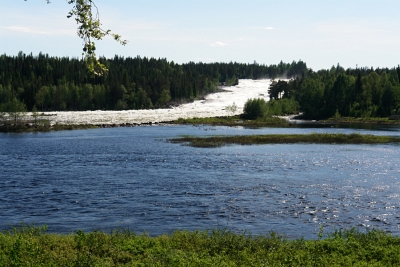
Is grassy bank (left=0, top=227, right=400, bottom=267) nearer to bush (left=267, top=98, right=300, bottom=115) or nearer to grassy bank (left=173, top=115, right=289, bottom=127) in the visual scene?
grassy bank (left=173, top=115, right=289, bottom=127)

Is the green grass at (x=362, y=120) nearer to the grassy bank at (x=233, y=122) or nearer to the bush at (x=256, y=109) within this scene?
the grassy bank at (x=233, y=122)

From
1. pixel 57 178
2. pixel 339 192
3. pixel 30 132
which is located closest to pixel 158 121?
pixel 30 132

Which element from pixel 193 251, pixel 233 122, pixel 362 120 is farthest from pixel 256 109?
pixel 193 251

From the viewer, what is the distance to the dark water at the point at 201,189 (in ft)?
102

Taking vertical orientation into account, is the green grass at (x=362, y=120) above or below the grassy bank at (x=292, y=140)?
above

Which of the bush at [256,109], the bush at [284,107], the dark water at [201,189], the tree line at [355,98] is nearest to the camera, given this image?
the dark water at [201,189]

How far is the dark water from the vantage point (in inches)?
1225

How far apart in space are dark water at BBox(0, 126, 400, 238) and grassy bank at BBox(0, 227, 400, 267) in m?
5.65

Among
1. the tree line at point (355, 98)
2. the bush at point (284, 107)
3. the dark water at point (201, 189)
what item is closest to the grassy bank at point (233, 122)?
the bush at point (284, 107)

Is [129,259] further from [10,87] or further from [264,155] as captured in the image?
[10,87]

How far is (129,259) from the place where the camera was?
1947 centimetres

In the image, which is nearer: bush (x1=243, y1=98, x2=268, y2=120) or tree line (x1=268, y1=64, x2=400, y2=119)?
bush (x1=243, y1=98, x2=268, y2=120)

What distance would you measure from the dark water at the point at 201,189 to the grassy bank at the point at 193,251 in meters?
5.65

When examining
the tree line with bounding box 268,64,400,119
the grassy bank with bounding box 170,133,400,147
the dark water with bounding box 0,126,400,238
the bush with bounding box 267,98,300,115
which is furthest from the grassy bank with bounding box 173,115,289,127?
the dark water with bounding box 0,126,400,238
